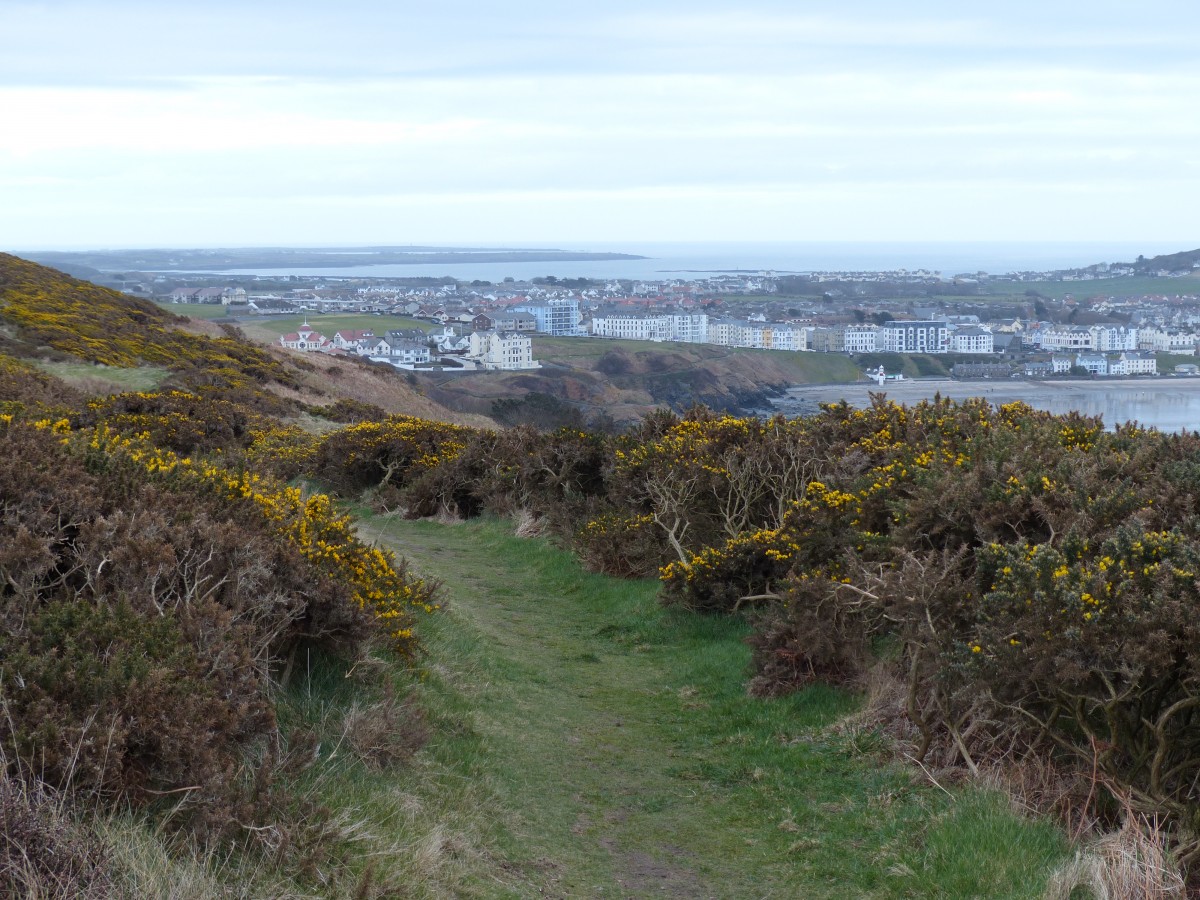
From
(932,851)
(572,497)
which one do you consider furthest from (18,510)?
(572,497)

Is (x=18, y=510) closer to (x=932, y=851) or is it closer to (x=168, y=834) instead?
(x=168, y=834)

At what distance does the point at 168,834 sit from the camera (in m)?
3.91

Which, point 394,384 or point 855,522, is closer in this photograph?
point 855,522

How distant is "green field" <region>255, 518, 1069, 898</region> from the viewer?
15.9 feet

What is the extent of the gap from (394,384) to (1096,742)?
4715 centimetres

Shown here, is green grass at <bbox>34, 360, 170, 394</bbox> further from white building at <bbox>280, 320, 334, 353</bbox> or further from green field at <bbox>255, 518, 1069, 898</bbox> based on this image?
white building at <bbox>280, 320, 334, 353</bbox>

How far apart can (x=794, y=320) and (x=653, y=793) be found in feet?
267

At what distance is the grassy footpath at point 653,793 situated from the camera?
488 centimetres

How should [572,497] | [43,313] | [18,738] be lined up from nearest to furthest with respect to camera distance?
[18,738], [572,497], [43,313]

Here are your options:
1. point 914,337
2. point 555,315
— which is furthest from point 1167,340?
point 555,315

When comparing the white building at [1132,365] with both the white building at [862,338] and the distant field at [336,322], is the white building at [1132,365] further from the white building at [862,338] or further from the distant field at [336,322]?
the distant field at [336,322]

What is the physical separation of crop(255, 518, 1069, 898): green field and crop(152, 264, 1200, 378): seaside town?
76.8ft

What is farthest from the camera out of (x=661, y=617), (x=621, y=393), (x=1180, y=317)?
(x=621, y=393)

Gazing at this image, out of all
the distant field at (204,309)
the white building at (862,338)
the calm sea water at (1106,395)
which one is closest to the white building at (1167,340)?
the calm sea water at (1106,395)
